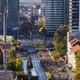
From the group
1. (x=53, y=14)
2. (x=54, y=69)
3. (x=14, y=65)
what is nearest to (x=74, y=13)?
(x=54, y=69)

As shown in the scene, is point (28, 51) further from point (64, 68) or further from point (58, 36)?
point (64, 68)

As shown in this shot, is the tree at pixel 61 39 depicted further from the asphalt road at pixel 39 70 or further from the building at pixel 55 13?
the building at pixel 55 13

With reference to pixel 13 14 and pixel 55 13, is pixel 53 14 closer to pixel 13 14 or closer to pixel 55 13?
pixel 55 13

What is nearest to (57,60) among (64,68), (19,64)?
(64,68)

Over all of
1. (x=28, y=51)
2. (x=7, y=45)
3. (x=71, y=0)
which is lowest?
(x=28, y=51)

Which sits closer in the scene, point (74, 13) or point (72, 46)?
point (72, 46)

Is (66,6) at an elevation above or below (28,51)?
above

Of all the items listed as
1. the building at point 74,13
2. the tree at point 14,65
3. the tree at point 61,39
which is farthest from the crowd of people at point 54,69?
the building at point 74,13
